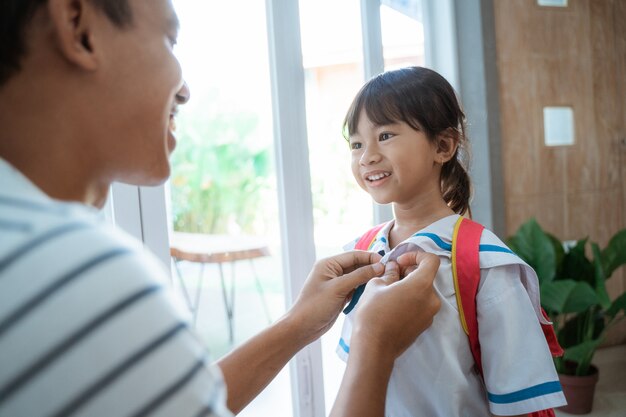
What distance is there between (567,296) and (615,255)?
41cm

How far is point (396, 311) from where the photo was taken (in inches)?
32.4

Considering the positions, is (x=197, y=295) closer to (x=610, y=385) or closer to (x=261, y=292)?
(x=261, y=292)

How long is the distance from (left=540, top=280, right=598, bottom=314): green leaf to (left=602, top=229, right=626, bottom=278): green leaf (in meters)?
0.25

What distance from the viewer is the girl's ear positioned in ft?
3.86

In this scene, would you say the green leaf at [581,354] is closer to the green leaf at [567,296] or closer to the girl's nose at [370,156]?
the green leaf at [567,296]

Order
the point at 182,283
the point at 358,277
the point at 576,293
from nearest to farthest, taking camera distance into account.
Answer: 1. the point at 358,277
2. the point at 182,283
3. the point at 576,293

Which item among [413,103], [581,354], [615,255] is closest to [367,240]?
[413,103]

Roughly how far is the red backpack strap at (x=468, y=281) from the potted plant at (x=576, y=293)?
1280mm

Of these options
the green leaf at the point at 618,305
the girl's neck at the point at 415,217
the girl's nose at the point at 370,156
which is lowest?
the green leaf at the point at 618,305

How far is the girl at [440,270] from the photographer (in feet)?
3.11

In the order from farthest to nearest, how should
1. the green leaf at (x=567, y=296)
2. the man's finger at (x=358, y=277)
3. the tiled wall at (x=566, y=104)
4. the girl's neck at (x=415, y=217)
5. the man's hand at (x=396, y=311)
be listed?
the tiled wall at (x=566, y=104), the green leaf at (x=567, y=296), the girl's neck at (x=415, y=217), the man's finger at (x=358, y=277), the man's hand at (x=396, y=311)

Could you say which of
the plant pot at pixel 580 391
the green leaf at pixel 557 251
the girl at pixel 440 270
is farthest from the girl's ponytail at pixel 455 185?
the plant pot at pixel 580 391

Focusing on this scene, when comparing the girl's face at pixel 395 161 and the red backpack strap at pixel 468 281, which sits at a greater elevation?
the girl's face at pixel 395 161

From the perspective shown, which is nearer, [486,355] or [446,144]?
[486,355]
